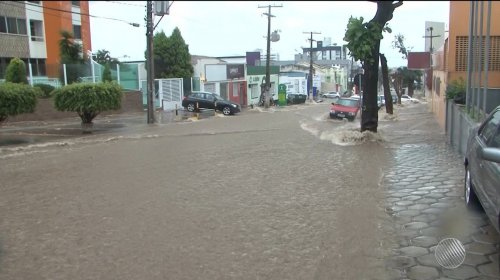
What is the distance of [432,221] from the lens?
6480 millimetres

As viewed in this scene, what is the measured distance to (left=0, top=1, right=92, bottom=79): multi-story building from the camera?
1382 inches

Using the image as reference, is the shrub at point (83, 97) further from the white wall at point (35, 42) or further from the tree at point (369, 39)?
the white wall at point (35, 42)

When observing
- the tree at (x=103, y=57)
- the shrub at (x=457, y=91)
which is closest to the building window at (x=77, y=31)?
the tree at (x=103, y=57)

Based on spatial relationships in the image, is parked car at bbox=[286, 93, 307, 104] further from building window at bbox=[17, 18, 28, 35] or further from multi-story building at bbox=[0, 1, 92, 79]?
building window at bbox=[17, 18, 28, 35]

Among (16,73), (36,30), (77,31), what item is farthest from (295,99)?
(16,73)

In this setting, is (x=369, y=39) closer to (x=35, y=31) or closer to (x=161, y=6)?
(x=161, y=6)

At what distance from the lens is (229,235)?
6195 mm

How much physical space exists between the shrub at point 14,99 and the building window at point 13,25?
1711cm

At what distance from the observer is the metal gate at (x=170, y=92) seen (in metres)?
37.0

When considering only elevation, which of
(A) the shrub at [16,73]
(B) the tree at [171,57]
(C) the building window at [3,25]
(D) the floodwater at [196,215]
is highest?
(C) the building window at [3,25]

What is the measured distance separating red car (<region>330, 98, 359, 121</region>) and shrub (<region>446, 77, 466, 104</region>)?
11.4 metres

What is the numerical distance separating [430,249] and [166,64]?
130ft

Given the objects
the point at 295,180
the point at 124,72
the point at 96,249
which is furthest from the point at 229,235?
the point at 124,72

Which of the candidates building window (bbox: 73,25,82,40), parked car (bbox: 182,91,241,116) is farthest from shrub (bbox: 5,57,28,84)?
building window (bbox: 73,25,82,40)
